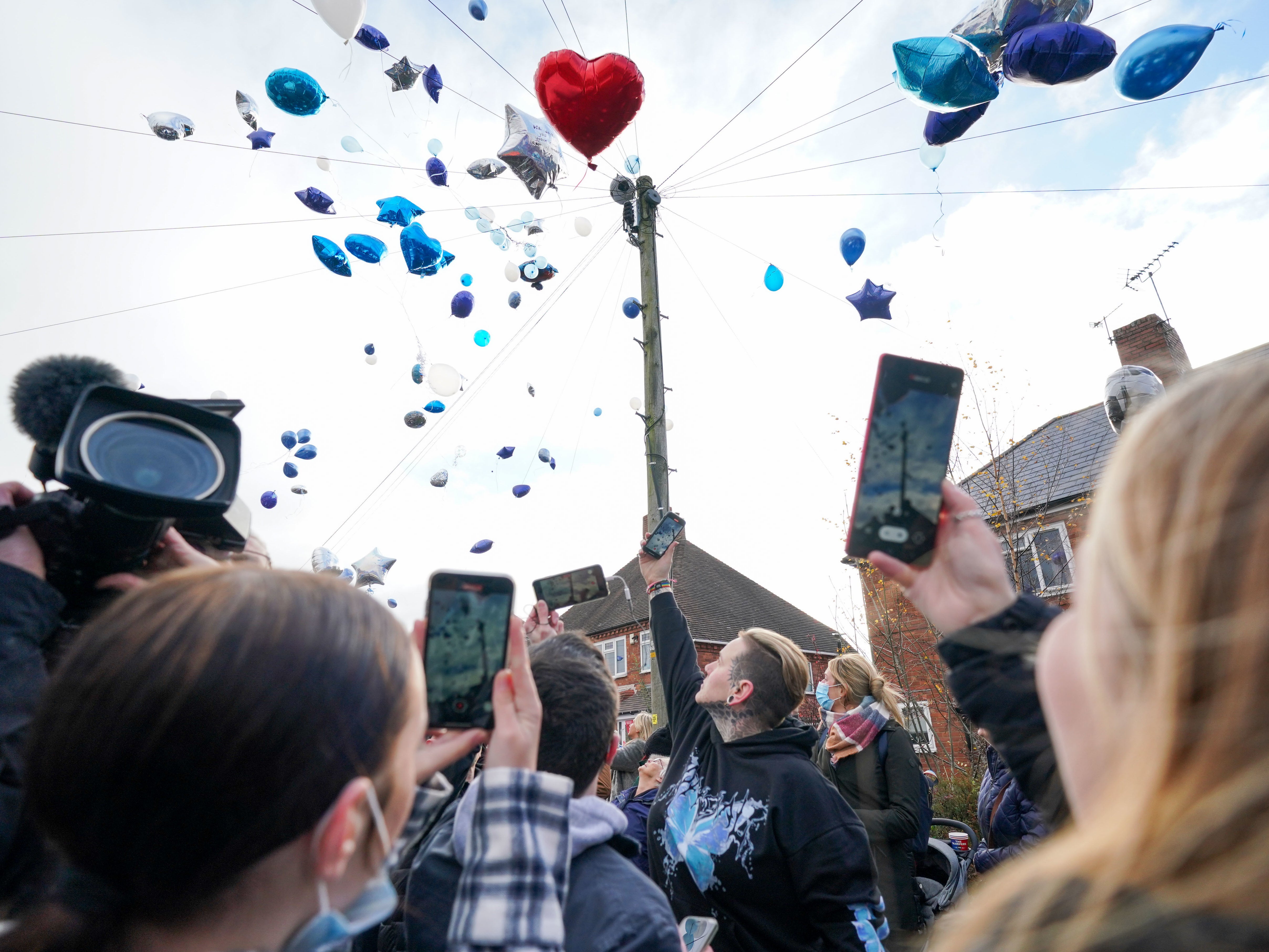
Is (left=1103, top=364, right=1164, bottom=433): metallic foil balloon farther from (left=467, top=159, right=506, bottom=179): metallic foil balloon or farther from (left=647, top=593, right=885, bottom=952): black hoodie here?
(left=467, top=159, right=506, bottom=179): metallic foil balloon

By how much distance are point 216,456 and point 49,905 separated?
2.86ft

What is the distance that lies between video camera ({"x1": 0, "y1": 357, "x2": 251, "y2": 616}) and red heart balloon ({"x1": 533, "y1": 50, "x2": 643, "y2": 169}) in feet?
15.9

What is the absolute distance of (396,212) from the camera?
21.8 feet

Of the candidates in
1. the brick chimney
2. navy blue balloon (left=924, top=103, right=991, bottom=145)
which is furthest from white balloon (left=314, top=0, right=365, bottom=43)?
the brick chimney

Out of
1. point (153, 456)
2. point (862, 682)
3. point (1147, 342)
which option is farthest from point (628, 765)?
point (1147, 342)

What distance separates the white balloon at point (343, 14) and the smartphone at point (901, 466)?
5589 millimetres

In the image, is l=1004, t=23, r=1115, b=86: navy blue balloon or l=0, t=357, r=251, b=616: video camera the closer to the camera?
l=0, t=357, r=251, b=616: video camera

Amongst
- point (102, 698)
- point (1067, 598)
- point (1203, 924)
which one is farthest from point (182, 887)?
point (1067, 598)

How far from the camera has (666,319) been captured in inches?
318

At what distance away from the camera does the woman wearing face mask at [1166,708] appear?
0.67 m

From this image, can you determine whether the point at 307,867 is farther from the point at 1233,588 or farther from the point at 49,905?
the point at 1233,588

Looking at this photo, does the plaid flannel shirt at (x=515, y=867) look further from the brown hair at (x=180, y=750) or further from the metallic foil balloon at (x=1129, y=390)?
the metallic foil balloon at (x=1129, y=390)

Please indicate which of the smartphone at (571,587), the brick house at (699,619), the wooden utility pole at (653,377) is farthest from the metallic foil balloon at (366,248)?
the brick house at (699,619)

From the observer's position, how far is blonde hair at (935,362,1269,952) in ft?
2.23
